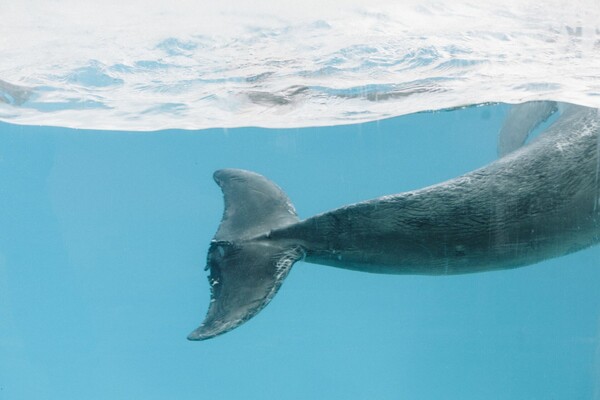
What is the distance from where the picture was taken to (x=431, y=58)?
25.4ft

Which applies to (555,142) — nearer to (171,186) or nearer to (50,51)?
(50,51)

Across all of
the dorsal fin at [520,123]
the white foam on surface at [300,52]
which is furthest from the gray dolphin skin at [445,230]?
the dorsal fin at [520,123]

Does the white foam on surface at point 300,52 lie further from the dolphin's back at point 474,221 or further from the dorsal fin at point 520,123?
the dolphin's back at point 474,221

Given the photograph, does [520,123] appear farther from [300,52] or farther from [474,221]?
[474,221]

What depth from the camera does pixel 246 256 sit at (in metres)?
5.69

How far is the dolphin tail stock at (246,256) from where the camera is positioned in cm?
519

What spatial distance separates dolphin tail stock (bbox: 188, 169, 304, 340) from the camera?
5.19 meters

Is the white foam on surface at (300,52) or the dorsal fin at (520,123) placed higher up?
the white foam on surface at (300,52)

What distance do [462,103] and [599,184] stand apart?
14.6ft

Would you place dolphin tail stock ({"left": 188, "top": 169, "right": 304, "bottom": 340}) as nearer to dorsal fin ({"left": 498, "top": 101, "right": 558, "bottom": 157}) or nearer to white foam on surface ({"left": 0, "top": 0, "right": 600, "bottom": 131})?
white foam on surface ({"left": 0, "top": 0, "right": 600, "bottom": 131})

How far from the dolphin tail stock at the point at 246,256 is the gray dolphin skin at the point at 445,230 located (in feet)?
0.03

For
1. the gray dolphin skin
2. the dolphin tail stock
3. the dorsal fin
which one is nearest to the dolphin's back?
the gray dolphin skin

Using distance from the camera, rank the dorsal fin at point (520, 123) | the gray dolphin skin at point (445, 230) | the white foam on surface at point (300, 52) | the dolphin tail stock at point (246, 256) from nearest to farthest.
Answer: the dolphin tail stock at point (246, 256)
the gray dolphin skin at point (445, 230)
the white foam on surface at point (300, 52)
the dorsal fin at point (520, 123)

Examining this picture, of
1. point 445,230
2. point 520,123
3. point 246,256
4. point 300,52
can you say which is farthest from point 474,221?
point 520,123
